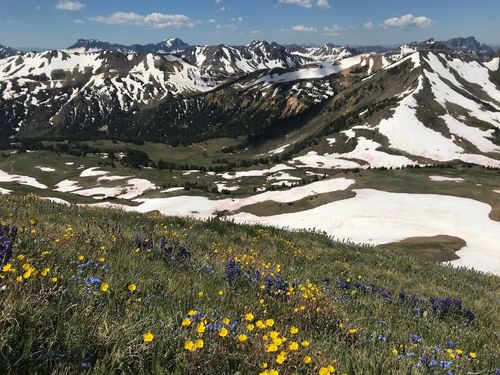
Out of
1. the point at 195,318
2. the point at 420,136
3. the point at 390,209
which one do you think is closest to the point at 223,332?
the point at 195,318

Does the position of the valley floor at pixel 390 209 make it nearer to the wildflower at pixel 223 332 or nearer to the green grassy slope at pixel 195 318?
the green grassy slope at pixel 195 318

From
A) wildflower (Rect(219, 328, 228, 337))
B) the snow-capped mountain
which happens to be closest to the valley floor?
wildflower (Rect(219, 328, 228, 337))

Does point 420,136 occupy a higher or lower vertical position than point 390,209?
higher

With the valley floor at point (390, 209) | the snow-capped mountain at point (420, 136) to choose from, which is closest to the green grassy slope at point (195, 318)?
the valley floor at point (390, 209)

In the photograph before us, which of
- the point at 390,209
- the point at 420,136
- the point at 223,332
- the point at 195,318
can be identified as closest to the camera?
the point at 223,332

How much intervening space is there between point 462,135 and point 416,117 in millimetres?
20719

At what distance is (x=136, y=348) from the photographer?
12.1 ft

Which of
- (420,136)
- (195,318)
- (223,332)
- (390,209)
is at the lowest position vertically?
(390,209)

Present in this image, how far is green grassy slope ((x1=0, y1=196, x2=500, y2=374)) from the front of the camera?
143 inches

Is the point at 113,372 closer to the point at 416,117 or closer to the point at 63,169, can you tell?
the point at 416,117

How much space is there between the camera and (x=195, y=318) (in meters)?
4.52

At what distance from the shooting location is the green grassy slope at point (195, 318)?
3.63m

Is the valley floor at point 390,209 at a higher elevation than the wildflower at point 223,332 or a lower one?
lower

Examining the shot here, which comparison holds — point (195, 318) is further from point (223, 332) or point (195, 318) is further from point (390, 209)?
point (390, 209)
